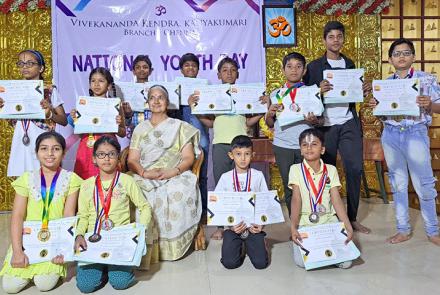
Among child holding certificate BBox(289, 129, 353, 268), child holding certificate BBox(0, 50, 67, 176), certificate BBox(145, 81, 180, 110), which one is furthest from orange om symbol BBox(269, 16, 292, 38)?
child holding certificate BBox(0, 50, 67, 176)

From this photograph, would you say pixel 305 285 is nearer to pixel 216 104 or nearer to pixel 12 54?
pixel 216 104

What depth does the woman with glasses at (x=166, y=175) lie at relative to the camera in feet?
9.66

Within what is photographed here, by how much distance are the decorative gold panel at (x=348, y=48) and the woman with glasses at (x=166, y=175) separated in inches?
95.7

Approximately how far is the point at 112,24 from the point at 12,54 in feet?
4.14

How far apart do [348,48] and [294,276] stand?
3.70 m

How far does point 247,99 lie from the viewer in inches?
134

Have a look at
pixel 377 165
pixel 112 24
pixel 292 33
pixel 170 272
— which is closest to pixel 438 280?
pixel 170 272

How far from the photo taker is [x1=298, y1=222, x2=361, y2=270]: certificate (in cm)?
257

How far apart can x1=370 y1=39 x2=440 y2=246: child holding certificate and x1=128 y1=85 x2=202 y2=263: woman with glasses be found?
1425 millimetres

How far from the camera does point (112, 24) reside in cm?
497

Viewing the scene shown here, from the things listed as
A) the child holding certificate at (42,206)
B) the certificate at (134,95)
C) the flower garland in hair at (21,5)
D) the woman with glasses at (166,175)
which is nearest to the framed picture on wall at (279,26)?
the certificate at (134,95)

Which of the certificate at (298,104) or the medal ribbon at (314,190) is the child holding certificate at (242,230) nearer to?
the medal ribbon at (314,190)

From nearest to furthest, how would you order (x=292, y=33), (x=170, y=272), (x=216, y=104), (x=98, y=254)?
(x=98, y=254), (x=170, y=272), (x=216, y=104), (x=292, y=33)

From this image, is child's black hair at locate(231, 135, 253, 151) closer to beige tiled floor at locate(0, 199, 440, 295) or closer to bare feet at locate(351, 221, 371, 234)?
beige tiled floor at locate(0, 199, 440, 295)
